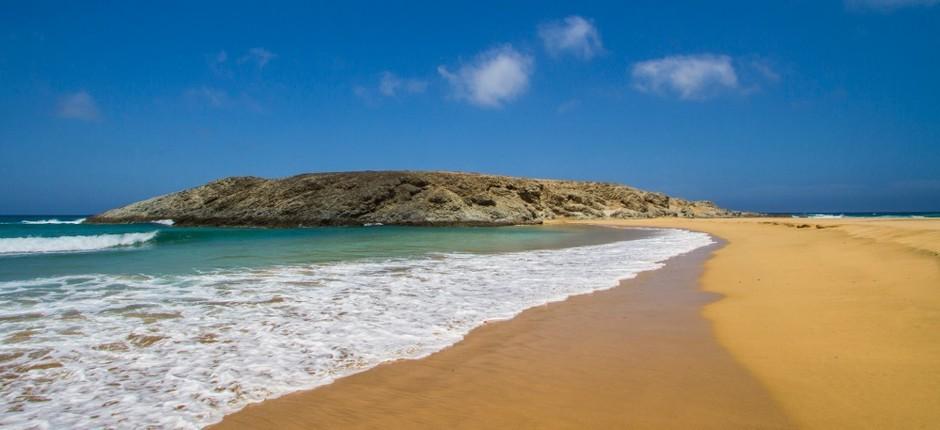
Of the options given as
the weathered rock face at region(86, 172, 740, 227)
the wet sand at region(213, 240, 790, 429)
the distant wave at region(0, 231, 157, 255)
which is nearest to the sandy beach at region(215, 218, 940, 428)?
the wet sand at region(213, 240, 790, 429)

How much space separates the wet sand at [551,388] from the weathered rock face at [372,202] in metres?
34.7

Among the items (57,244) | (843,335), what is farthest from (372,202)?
(843,335)

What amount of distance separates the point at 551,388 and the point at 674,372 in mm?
1023

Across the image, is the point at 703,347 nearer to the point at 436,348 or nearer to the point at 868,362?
the point at 868,362

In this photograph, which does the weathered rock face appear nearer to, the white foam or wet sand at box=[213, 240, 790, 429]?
the white foam

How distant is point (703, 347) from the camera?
452cm

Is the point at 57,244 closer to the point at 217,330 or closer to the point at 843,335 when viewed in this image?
the point at 217,330

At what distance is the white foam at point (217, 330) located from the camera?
3318mm

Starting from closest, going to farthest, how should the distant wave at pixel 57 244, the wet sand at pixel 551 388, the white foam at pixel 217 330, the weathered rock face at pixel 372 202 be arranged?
1. the wet sand at pixel 551 388
2. the white foam at pixel 217 330
3. the distant wave at pixel 57 244
4. the weathered rock face at pixel 372 202

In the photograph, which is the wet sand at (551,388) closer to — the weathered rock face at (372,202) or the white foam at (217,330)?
the white foam at (217,330)

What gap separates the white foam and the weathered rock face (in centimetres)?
3079

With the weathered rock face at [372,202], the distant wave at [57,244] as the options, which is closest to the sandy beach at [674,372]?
the distant wave at [57,244]

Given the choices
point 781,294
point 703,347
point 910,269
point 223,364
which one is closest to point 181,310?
point 223,364

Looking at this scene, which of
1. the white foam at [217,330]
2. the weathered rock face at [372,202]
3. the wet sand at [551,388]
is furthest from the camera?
the weathered rock face at [372,202]
